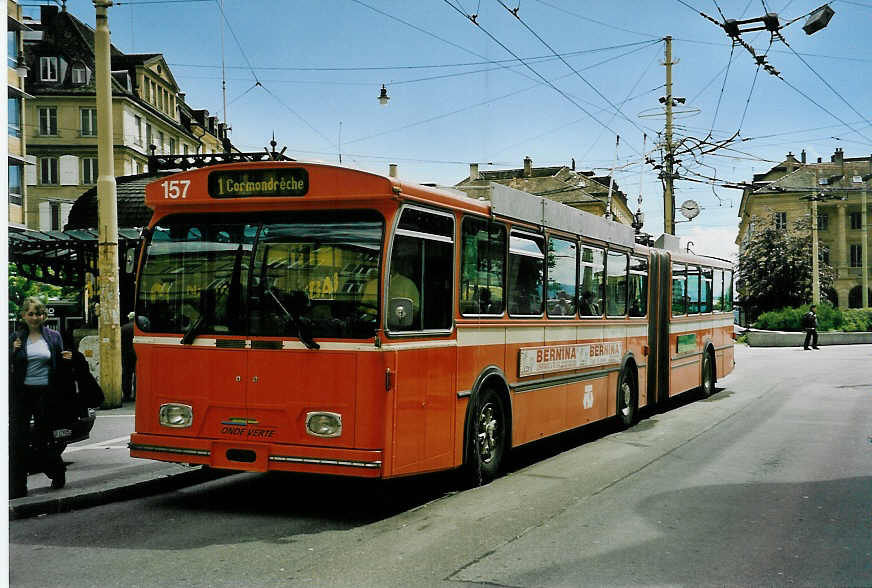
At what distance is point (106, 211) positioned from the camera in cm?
1400

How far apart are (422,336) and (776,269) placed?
51950 mm

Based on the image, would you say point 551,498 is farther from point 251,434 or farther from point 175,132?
point 175,132

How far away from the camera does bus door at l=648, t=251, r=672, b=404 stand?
15773 mm

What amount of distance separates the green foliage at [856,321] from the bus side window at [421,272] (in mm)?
46666

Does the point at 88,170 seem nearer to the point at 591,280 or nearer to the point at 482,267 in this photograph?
the point at 591,280

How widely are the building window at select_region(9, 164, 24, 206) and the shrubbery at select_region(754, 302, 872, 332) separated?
129 ft

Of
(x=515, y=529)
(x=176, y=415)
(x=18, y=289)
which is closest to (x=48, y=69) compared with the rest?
(x=18, y=289)

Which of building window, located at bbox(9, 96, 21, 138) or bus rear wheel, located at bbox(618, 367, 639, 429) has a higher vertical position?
building window, located at bbox(9, 96, 21, 138)

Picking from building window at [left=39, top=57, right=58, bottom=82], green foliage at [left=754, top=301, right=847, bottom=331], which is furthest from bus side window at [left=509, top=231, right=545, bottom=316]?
building window at [left=39, top=57, right=58, bottom=82]

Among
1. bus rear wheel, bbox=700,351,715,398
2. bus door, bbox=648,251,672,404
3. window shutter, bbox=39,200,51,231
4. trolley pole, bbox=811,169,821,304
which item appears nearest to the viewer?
bus door, bbox=648,251,672,404

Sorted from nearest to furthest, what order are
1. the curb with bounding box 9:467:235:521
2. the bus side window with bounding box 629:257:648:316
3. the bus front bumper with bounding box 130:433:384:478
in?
the bus front bumper with bounding box 130:433:384:478 → the curb with bounding box 9:467:235:521 → the bus side window with bounding box 629:257:648:316

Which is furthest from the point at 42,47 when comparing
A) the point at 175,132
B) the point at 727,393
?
the point at 727,393

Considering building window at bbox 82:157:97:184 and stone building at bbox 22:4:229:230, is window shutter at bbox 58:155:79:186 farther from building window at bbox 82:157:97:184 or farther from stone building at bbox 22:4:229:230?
building window at bbox 82:157:97:184

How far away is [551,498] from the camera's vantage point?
27.8 feet
